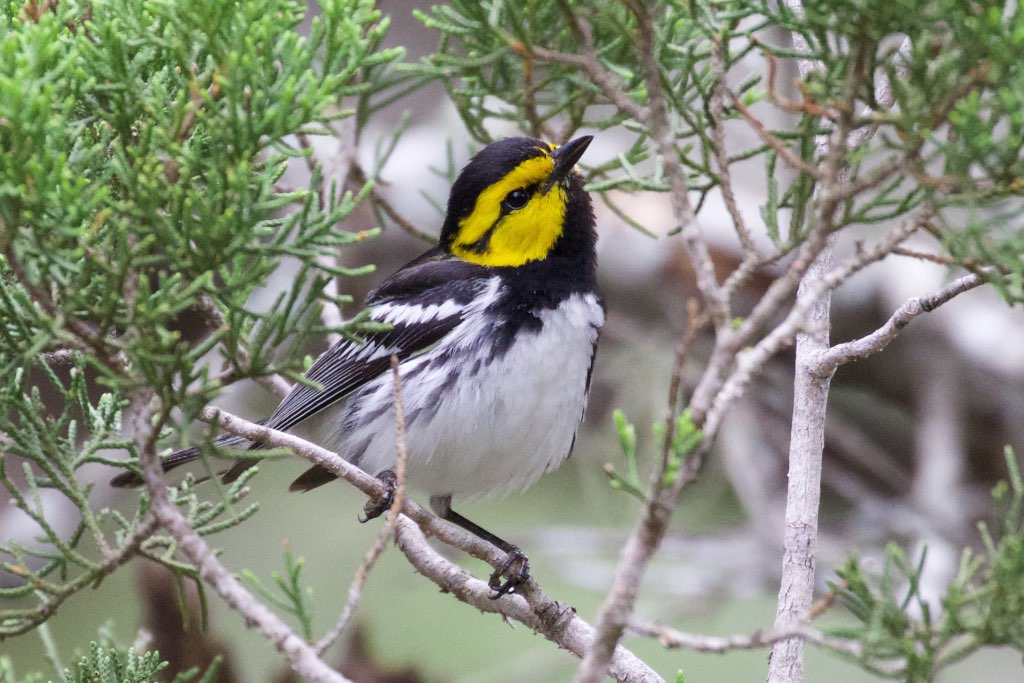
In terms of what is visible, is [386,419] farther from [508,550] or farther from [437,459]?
[508,550]

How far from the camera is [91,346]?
4.91 ft

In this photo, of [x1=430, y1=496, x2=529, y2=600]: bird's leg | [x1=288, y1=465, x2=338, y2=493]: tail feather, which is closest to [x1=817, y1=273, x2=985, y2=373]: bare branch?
[x1=430, y1=496, x2=529, y2=600]: bird's leg

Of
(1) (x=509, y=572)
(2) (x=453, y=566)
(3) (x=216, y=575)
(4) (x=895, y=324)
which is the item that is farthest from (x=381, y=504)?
(4) (x=895, y=324)

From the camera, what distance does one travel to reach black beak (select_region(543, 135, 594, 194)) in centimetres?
269

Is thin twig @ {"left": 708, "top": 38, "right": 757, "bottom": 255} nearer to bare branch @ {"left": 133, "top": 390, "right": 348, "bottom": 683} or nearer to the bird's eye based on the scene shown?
bare branch @ {"left": 133, "top": 390, "right": 348, "bottom": 683}

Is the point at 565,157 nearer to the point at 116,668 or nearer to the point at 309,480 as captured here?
the point at 309,480

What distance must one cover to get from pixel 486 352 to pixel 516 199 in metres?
0.48

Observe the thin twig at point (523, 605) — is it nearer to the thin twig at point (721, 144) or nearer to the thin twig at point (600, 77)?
the thin twig at point (721, 144)

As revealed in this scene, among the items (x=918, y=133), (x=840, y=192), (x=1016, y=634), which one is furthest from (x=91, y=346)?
(x=1016, y=634)

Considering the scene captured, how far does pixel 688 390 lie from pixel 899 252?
12.0ft

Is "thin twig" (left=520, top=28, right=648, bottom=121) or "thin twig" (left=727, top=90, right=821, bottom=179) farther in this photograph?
"thin twig" (left=520, top=28, right=648, bottom=121)

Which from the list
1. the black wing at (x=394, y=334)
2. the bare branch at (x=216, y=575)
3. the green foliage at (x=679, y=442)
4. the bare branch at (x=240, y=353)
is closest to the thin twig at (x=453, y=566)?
the bare branch at (x=240, y=353)

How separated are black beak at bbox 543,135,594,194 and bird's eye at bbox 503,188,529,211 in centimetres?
6

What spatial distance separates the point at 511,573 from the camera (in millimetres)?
2627
